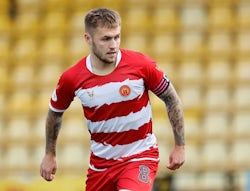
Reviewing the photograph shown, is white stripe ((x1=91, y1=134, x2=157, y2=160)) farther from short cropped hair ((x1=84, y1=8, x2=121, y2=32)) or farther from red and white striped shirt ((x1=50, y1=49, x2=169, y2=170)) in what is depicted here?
short cropped hair ((x1=84, y1=8, x2=121, y2=32))

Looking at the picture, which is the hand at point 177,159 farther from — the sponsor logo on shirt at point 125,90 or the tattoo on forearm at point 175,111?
the sponsor logo on shirt at point 125,90

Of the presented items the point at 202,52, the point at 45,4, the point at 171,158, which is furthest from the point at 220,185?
the point at 171,158

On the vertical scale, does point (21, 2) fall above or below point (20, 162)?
above

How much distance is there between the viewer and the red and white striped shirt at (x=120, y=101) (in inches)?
198

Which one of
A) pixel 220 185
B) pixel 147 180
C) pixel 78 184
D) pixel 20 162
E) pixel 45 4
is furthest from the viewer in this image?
pixel 45 4

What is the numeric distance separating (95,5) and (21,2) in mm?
1068

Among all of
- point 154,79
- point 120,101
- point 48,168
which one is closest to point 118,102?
point 120,101

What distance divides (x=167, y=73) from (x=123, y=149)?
5452 mm

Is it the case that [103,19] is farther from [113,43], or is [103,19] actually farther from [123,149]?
[123,149]

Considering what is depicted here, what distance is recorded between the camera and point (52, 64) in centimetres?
1098

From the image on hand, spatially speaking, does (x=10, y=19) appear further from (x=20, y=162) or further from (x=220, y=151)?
(x=220, y=151)

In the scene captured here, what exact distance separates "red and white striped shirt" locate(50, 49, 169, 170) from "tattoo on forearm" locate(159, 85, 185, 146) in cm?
6

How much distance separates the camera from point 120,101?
198 inches

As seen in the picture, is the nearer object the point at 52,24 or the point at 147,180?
the point at 147,180
